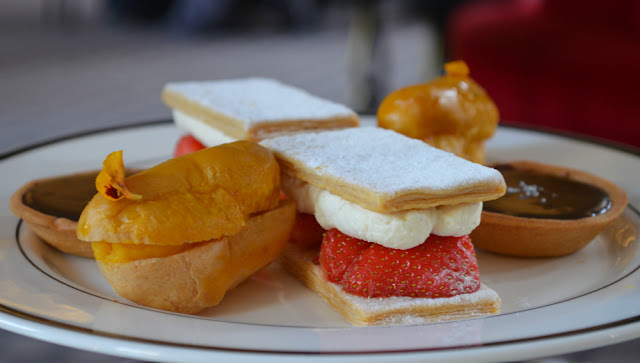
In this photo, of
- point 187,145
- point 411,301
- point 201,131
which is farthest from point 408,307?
point 187,145

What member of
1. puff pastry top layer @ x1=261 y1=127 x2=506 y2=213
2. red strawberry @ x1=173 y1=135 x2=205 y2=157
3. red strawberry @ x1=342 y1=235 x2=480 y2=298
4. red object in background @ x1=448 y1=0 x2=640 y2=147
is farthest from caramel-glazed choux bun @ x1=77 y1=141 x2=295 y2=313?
red object in background @ x1=448 y1=0 x2=640 y2=147

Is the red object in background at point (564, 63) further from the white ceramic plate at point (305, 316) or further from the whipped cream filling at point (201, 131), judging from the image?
the whipped cream filling at point (201, 131)

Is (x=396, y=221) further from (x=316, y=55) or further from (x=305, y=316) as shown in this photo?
(x=316, y=55)

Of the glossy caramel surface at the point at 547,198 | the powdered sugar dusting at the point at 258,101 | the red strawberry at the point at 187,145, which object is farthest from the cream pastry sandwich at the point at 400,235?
the red strawberry at the point at 187,145

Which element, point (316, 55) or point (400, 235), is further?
point (316, 55)

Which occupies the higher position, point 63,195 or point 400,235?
point 400,235

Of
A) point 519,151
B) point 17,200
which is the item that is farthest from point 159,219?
point 519,151

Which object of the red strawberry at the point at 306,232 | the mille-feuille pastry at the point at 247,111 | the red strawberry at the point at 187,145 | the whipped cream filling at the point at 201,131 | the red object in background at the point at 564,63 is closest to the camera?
the red strawberry at the point at 306,232
